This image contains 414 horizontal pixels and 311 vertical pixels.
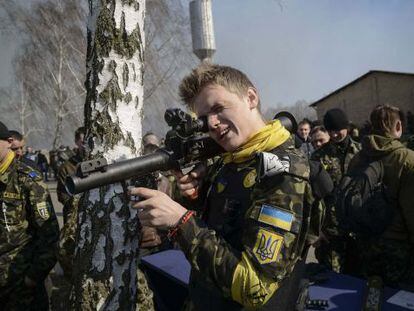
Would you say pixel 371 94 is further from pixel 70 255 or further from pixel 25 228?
pixel 70 255

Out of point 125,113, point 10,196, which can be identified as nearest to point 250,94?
point 125,113

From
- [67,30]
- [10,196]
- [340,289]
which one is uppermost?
[67,30]

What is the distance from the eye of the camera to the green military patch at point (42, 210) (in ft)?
9.71

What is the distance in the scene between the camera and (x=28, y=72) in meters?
22.6

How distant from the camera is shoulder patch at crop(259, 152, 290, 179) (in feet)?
4.63

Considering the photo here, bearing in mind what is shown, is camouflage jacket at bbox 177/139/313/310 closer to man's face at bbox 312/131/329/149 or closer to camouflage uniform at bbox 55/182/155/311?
camouflage uniform at bbox 55/182/155/311

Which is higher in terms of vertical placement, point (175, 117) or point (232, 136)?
point (175, 117)

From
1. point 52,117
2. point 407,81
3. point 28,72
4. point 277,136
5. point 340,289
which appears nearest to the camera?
point 277,136

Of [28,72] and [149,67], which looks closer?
[149,67]

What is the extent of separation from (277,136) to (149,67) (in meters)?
16.3

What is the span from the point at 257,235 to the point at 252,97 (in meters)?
0.66

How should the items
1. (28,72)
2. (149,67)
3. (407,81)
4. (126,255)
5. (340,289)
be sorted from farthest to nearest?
(28,72), (407,81), (149,67), (340,289), (126,255)

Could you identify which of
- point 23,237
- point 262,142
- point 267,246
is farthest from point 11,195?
point 267,246

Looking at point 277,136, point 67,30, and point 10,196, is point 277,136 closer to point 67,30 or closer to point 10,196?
point 10,196
